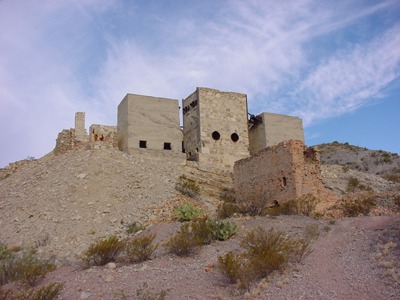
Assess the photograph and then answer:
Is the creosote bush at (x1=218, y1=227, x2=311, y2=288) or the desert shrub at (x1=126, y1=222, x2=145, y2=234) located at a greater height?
the desert shrub at (x1=126, y1=222, x2=145, y2=234)

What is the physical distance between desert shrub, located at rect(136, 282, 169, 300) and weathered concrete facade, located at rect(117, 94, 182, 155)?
14.1 metres

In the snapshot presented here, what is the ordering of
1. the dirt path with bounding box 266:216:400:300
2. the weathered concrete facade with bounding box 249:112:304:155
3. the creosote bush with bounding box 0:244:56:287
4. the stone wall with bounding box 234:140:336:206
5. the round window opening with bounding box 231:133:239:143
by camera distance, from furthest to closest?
the weathered concrete facade with bounding box 249:112:304:155, the round window opening with bounding box 231:133:239:143, the stone wall with bounding box 234:140:336:206, the creosote bush with bounding box 0:244:56:287, the dirt path with bounding box 266:216:400:300

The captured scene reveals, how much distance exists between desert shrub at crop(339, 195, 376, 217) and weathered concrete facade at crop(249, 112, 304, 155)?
12.7 meters

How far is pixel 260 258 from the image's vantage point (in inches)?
305

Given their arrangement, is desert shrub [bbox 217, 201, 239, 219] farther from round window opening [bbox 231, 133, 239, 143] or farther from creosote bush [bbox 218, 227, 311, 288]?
round window opening [bbox 231, 133, 239, 143]

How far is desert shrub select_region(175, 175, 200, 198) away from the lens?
18188mm

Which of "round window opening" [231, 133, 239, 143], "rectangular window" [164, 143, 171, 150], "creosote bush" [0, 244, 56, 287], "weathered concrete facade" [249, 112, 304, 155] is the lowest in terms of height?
"creosote bush" [0, 244, 56, 287]

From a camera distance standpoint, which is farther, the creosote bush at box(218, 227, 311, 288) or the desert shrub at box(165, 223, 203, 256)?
the desert shrub at box(165, 223, 203, 256)

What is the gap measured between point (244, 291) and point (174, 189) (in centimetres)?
1107

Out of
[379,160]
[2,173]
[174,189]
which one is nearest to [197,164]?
[174,189]

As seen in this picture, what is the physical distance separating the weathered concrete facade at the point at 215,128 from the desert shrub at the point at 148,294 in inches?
574

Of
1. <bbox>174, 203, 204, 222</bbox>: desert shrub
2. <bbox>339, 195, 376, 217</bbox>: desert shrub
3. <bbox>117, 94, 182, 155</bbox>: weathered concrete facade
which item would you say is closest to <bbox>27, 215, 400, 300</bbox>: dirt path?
<bbox>339, 195, 376, 217</bbox>: desert shrub

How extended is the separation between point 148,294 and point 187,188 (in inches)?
455

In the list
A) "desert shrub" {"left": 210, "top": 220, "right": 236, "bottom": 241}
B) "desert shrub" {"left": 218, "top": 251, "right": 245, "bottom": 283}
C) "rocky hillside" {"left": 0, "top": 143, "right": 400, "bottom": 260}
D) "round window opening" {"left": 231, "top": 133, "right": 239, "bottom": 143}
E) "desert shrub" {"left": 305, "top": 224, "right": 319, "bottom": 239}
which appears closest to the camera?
"desert shrub" {"left": 218, "top": 251, "right": 245, "bottom": 283}
